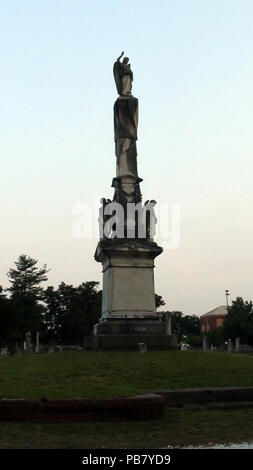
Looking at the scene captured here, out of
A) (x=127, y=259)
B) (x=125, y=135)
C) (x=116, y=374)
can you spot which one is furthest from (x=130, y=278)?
(x=116, y=374)

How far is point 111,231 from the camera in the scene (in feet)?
80.9

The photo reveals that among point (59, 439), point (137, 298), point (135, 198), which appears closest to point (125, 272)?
point (137, 298)

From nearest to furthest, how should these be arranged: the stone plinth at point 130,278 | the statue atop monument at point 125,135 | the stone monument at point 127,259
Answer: the stone monument at point 127,259, the stone plinth at point 130,278, the statue atop monument at point 125,135

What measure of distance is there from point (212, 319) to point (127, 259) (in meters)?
112

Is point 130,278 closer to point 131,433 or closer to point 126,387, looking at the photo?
point 126,387

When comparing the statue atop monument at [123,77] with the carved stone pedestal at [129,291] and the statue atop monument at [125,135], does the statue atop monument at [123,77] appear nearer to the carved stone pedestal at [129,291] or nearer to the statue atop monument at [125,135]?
the statue atop monument at [125,135]

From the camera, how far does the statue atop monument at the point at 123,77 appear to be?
1080 inches

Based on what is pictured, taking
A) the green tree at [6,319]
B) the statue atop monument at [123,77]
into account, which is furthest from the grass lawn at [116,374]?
the green tree at [6,319]

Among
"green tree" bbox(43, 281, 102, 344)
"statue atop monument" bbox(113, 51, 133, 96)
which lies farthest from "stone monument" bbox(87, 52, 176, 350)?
"green tree" bbox(43, 281, 102, 344)

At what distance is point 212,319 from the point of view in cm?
13200

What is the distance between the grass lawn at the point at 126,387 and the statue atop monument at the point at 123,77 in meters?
13.6

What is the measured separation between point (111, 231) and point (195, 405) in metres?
12.7

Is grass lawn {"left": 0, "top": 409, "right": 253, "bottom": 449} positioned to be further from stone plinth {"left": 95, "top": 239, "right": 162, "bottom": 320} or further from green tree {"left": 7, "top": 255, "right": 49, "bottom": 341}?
green tree {"left": 7, "top": 255, "right": 49, "bottom": 341}
